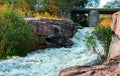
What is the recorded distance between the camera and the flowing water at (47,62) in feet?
30.9

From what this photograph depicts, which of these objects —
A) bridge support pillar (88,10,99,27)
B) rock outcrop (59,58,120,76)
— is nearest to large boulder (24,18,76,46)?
rock outcrop (59,58,120,76)

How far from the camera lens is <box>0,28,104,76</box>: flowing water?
30.9 feet

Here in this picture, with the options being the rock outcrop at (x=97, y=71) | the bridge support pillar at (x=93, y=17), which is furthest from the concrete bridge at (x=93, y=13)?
the rock outcrop at (x=97, y=71)

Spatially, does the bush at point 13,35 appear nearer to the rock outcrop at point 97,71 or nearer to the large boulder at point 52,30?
the large boulder at point 52,30

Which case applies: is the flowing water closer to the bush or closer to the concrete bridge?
the bush

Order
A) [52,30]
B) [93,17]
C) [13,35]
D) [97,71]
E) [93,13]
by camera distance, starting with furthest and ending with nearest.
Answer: [93,13] → [93,17] → [52,30] → [13,35] → [97,71]

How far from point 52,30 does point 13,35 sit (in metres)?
2.69

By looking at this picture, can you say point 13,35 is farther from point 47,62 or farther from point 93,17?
point 93,17

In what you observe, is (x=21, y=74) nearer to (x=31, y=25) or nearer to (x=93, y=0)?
(x=31, y=25)

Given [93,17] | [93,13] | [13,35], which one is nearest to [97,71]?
[13,35]

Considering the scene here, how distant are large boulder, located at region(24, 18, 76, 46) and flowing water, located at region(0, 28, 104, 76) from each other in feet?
2.97

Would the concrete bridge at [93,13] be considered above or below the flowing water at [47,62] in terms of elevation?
below

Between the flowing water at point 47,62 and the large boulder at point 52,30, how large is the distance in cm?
90

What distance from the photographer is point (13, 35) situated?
12.7m
